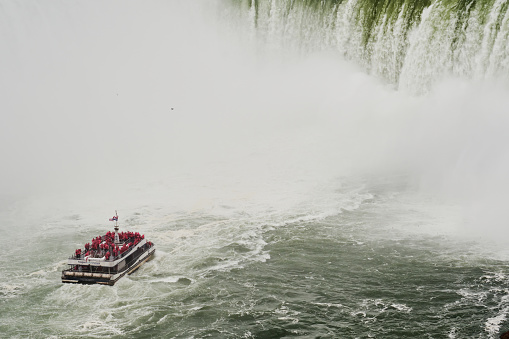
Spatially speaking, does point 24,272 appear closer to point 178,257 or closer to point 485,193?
point 178,257

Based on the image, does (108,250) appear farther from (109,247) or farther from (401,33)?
(401,33)

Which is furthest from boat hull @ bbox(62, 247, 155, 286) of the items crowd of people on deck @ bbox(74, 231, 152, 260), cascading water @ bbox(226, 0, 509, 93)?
cascading water @ bbox(226, 0, 509, 93)

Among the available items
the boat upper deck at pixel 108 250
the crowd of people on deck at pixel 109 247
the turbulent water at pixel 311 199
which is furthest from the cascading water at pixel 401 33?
the crowd of people on deck at pixel 109 247

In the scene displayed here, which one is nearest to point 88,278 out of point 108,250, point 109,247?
point 108,250

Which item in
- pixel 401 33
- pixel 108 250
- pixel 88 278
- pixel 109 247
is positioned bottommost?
pixel 88 278

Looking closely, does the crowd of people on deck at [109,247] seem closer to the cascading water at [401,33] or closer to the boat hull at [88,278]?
the boat hull at [88,278]

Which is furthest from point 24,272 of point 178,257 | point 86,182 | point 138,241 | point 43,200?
point 86,182

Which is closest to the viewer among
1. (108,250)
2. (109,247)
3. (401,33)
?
(108,250)
